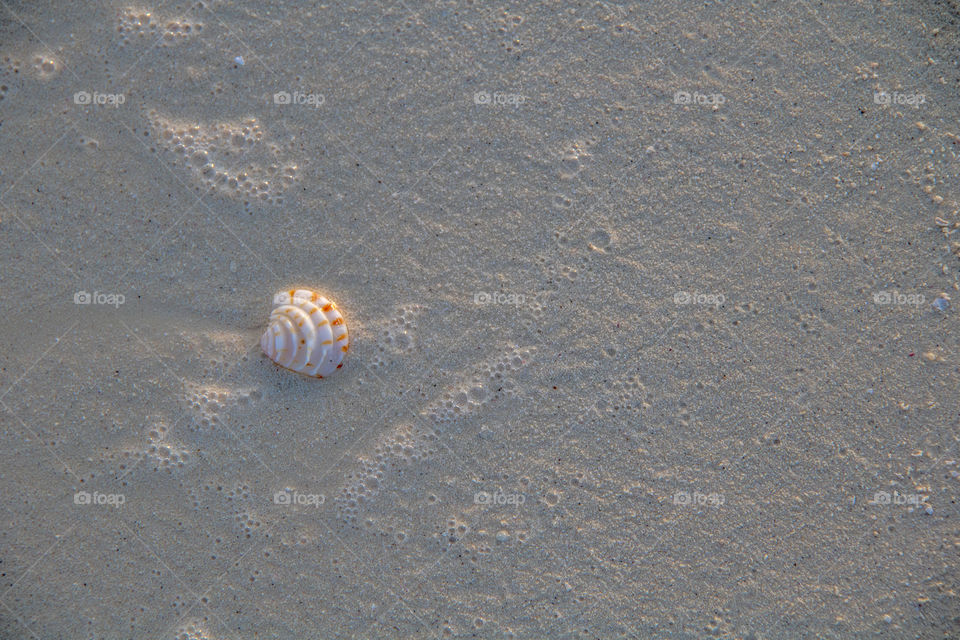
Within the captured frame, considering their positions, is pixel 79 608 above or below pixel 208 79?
below

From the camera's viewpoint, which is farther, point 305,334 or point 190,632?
point 190,632

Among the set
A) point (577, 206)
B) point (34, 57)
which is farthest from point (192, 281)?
point (577, 206)

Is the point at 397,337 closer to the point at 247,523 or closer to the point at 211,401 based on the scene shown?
the point at 211,401

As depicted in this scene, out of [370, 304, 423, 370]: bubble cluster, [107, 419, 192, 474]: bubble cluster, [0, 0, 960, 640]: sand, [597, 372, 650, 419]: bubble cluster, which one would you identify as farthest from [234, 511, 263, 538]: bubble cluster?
[597, 372, 650, 419]: bubble cluster

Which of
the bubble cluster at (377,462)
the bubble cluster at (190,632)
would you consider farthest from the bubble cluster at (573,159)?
the bubble cluster at (190,632)

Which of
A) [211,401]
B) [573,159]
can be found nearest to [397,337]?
[211,401]

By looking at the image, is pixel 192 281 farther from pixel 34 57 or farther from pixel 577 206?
pixel 577 206

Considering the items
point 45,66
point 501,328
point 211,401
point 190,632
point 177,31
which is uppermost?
point 177,31
